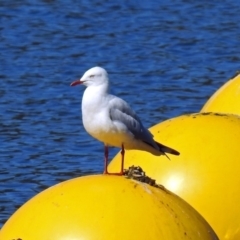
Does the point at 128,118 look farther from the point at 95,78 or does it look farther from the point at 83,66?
the point at 83,66

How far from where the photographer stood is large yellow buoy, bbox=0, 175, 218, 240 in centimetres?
532

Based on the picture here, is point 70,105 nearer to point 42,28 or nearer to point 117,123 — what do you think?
point 42,28

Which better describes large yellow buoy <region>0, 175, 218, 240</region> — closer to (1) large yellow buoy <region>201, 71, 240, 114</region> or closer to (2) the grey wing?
(2) the grey wing

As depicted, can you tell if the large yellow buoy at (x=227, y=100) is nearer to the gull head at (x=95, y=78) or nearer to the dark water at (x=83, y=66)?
Answer: the dark water at (x=83, y=66)

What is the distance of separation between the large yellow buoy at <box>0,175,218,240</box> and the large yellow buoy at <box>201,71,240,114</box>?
2.49 meters

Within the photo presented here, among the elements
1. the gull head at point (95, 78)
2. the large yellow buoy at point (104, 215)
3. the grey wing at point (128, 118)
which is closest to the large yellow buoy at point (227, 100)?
the grey wing at point (128, 118)

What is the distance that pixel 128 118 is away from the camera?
618 centimetres

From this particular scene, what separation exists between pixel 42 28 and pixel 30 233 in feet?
40.6

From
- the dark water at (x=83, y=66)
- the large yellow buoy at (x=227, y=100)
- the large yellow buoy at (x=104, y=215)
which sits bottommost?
the dark water at (x=83, y=66)

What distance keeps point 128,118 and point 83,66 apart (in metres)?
8.74

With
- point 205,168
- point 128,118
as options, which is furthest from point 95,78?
point 205,168

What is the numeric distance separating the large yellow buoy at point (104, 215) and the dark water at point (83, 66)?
135 inches

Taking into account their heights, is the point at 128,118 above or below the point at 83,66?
above

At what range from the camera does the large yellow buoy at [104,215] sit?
532cm
